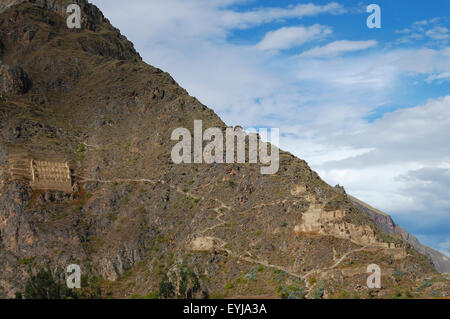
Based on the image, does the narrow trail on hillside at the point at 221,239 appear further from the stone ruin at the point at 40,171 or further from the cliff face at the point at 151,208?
the stone ruin at the point at 40,171

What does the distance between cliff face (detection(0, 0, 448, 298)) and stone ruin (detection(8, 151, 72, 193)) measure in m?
1.03

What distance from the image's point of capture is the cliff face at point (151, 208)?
328 feet

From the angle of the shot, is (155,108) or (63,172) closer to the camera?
(63,172)

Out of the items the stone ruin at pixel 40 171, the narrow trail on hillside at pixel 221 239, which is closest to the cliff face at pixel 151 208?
the narrow trail on hillside at pixel 221 239

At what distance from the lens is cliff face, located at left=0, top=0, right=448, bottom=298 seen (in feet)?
328

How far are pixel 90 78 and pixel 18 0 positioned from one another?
3886 cm

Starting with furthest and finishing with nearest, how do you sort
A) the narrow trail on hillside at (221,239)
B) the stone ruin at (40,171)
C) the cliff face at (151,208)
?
the stone ruin at (40,171) < the cliff face at (151,208) < the narrow trail on hillside at (221,239)

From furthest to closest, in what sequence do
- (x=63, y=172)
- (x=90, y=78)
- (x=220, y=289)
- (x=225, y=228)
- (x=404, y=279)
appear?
(x=90, y=78) → (x=63, y=172) → (x=225, y=228) → (x=220, y=289) → (x=404, y=279)

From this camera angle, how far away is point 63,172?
128500 mm

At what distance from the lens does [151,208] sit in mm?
122688

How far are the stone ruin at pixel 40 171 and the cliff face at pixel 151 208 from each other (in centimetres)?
103

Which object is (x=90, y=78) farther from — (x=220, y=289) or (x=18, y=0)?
(x=220, y=289)

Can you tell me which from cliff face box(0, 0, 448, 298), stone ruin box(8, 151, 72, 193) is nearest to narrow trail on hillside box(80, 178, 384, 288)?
cliff face box(0, 0, 448, 298)
